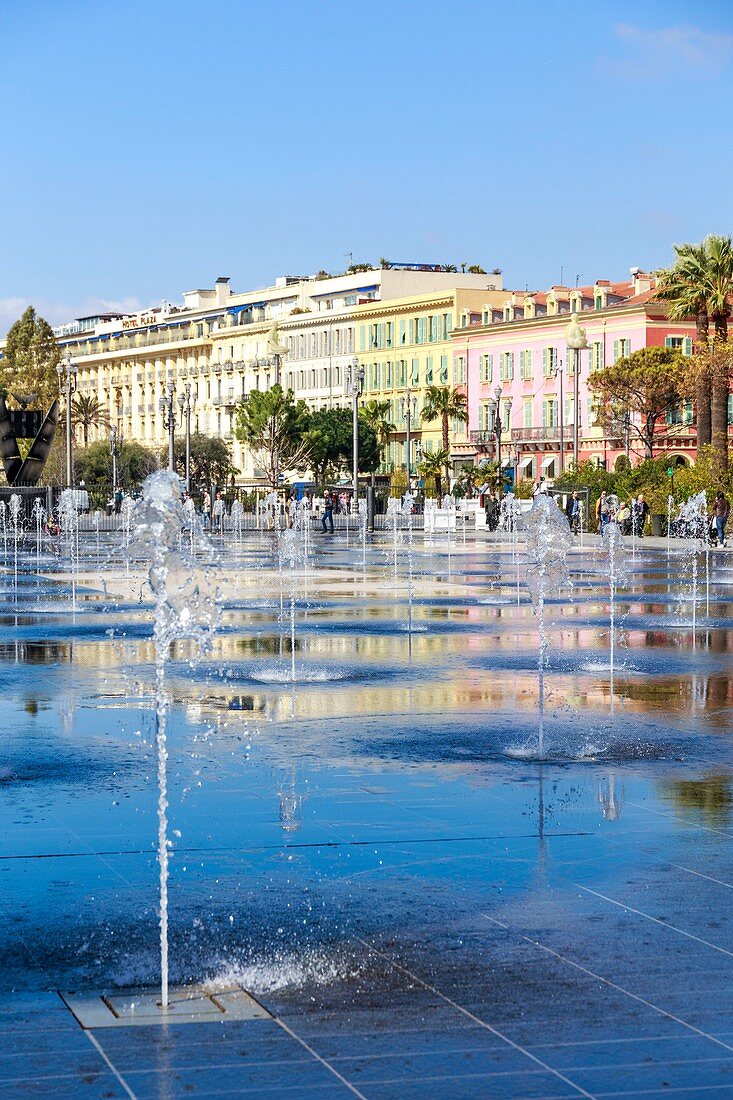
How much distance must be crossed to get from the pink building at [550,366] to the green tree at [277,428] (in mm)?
8096

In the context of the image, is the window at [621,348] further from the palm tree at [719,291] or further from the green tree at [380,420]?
the green tree at [380,420]

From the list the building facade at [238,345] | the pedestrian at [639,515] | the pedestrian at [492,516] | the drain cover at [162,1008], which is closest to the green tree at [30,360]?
the building facade at [238,345]

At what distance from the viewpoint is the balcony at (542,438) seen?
8212 cm

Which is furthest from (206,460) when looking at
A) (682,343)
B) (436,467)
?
(682,343)

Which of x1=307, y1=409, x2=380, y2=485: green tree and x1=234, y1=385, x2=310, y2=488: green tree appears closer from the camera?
x1=234, y1=385, x2=310, y2=488: green tree

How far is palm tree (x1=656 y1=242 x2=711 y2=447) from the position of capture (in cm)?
5712

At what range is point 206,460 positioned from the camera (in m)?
106

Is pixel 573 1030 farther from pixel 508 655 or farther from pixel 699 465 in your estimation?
pixel 699 465

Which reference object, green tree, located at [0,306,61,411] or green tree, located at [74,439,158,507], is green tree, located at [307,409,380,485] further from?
green tree, located at [0,306,61,411]

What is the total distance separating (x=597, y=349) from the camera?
79.1 meters

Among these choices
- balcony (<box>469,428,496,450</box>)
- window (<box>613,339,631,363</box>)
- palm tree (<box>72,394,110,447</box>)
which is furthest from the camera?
palm tree (<box>72,394,110,447</box>)

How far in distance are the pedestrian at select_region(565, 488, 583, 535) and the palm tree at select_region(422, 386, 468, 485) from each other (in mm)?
32456

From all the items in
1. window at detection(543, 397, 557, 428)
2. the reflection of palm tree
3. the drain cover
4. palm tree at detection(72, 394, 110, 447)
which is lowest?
the drain cover

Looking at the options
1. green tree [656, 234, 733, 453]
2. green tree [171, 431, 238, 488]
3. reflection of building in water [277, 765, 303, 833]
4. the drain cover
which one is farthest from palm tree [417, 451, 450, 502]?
the drain cover
